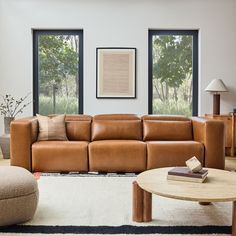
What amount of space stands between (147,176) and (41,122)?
221 centimetres

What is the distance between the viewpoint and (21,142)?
4.04 m

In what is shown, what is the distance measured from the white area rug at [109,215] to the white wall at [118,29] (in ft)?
8.80

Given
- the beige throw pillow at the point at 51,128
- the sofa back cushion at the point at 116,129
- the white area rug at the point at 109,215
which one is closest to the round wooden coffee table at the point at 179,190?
the white area rug at the point at 109,215

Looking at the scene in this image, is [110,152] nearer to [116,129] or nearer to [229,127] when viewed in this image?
[116,129]

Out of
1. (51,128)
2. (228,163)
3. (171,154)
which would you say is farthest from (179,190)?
(228,163)

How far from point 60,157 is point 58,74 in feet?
7.16

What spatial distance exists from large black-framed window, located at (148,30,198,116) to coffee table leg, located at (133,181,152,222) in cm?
338

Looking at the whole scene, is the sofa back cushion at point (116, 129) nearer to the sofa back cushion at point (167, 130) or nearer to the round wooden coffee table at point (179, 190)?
the sofa back cushion at point (167, 130)

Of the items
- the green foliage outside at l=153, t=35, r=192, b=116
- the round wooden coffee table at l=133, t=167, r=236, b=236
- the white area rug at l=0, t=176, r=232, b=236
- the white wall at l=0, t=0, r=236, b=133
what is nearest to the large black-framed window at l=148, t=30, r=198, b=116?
the green foliage outside at l=153, t=35, r=192, b=116

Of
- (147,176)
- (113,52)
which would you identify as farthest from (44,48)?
(147,176)

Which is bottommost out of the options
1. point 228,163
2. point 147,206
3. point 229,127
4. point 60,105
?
point 228,163

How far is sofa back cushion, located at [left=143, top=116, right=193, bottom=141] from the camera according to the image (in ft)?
14.9

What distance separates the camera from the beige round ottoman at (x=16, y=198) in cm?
227

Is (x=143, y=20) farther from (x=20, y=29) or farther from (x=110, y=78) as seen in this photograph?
(x=20, y=29)
